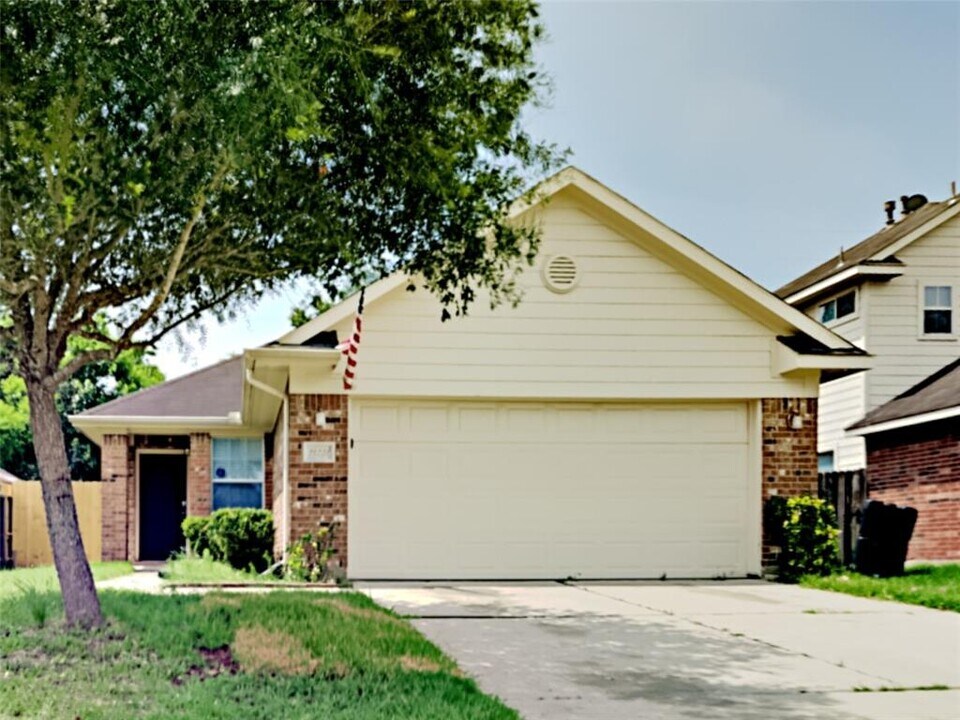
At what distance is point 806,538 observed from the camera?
1381 cm

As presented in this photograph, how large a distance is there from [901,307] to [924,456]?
3.97m

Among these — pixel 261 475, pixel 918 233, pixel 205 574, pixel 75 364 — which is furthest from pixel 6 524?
pixel 918 233

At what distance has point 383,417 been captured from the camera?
1377 centimetres

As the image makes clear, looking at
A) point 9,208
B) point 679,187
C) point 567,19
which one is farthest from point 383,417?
point 9,208

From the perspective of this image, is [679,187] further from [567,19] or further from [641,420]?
[567,19]

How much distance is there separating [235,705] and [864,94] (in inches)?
393

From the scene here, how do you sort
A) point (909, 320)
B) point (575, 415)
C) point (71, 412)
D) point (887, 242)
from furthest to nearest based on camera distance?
point (71, 412)
point (887, 242)
point (909, 320)
point (575, 415)

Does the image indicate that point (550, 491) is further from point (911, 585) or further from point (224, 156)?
point (224, 156)

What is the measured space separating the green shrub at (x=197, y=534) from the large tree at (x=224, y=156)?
848 cm

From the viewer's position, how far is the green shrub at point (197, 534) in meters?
18.1

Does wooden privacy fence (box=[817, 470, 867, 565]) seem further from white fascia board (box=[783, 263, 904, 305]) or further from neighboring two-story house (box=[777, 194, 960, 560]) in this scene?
white fascia board (box=[783, 263, 904, 305])

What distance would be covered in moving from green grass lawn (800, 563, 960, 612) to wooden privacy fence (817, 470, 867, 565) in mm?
1043

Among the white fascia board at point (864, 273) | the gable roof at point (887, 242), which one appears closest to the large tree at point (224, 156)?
the white fascia board at point (864, 273)

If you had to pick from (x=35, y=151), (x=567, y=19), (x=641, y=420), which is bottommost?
(x=641, y=420)
